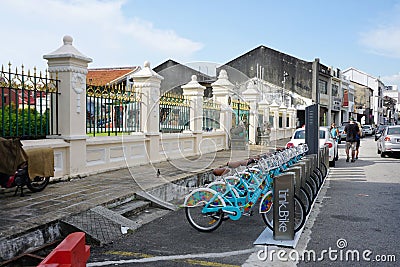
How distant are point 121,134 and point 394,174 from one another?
8324mm

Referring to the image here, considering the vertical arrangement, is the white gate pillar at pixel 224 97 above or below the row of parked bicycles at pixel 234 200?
above

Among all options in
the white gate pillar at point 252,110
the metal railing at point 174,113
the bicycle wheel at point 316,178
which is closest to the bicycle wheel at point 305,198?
the bicycle wheel at point 316,178

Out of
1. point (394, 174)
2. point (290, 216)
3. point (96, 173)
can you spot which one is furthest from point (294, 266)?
point (394, 174)

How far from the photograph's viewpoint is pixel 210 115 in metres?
A: 16.7

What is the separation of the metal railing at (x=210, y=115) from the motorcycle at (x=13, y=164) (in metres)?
9.37

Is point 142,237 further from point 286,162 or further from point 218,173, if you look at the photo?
point 286,162

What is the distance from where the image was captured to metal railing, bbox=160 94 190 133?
12.7m

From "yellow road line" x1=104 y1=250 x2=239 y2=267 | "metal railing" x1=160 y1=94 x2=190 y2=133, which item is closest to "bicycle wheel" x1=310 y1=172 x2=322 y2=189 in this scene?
"yellow road line" x1=104 y1=250 x2=239 y2=267

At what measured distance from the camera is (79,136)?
29.2ft

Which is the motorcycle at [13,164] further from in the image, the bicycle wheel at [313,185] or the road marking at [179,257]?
the bicycle wheel at [313,185]

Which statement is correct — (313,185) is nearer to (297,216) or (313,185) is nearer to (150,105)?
(297,216)

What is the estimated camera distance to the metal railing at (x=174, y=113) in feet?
41.6

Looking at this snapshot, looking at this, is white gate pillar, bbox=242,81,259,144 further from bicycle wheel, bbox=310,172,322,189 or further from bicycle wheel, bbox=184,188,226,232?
bicycle wheel, bbox=184,188,226,232

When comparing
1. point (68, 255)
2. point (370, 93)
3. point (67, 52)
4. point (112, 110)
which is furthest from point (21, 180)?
point (370, 93)
